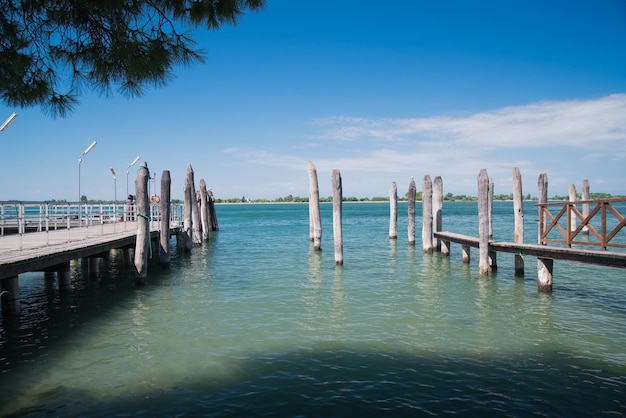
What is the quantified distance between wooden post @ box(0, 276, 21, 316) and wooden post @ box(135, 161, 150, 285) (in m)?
3.83

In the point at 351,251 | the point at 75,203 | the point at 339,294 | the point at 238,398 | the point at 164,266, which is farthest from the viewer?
the point at 351,251

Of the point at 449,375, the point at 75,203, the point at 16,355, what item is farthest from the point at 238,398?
the point at 75,203

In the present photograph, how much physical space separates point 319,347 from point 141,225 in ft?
25.0

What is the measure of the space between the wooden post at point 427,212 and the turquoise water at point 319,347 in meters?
5.54

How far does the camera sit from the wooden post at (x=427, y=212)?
20.1 metres

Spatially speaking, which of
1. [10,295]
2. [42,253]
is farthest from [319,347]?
[42,253]

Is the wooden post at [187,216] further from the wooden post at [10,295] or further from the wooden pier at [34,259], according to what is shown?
the wooden post at [10,295]

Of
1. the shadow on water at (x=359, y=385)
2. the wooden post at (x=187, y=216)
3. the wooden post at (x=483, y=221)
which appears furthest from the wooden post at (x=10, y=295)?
the wooden post at (x=187, y=216)

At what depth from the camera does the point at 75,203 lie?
13.8m

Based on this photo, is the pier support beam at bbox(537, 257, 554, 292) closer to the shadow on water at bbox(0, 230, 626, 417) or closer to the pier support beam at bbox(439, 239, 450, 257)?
the shadow on water at bbox(0, 230, 626, 417)

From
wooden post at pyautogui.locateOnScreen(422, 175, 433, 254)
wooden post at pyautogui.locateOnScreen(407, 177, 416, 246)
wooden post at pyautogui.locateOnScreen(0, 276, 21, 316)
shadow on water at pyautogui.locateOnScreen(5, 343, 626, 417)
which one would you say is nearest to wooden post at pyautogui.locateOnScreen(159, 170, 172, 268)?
wooden post at pyautogui.locateOnScreen(0, 276, 21, 316)

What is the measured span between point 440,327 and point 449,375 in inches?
101

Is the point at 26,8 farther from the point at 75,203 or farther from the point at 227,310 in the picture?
the point at 75,203

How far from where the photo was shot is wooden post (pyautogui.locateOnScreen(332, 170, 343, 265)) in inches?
681
